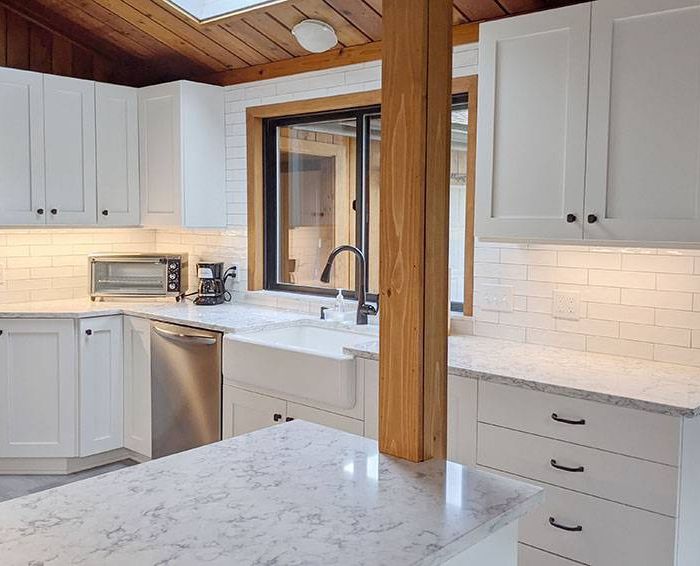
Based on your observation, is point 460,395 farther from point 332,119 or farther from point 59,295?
point 59,295

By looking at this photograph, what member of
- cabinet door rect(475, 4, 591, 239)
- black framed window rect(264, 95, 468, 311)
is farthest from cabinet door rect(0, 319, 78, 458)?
cabinet door rect(475, 4, 591, 239)

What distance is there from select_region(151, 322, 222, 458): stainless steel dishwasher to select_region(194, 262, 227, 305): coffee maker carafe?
1.52 feet

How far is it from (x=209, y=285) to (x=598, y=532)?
2719mm

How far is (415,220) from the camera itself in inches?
63.2

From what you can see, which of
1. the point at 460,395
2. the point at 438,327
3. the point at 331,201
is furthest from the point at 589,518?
the point at 331,201

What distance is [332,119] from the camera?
160 inches

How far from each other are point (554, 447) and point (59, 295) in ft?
10.8

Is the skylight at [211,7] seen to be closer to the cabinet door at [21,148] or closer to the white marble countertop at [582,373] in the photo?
the cabinet door at [21,148]

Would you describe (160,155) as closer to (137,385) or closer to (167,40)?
(167,40)

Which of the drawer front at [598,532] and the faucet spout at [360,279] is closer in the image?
the drawer front at [598,532]

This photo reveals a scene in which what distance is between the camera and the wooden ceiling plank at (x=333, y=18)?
3473mm

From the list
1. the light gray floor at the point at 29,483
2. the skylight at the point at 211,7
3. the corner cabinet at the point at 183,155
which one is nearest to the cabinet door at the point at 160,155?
the corner cabinet at the point at 183,155

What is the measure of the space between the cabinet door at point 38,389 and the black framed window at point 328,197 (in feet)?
4.09

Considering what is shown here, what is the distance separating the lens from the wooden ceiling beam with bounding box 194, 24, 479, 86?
3.27 meters
